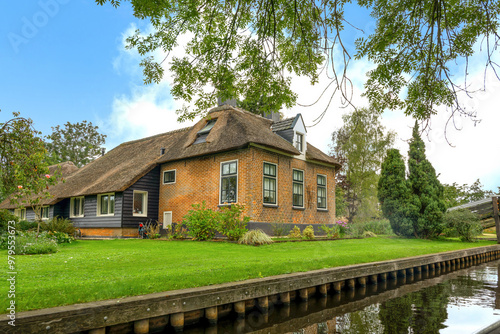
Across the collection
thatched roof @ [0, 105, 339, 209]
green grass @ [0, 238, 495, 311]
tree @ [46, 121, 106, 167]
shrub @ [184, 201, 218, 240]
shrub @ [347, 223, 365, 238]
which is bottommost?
green grass @ [0, 238, 495, 311]

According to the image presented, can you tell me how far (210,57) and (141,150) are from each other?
18428 millimetres

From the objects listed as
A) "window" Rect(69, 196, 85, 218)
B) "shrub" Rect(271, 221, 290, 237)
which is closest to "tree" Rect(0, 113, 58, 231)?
"shrub" Rect(271, 221, 290, 237)

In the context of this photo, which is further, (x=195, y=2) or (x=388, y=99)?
(x=388, y=99)

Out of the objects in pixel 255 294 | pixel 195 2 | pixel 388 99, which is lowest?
pixel 255 294

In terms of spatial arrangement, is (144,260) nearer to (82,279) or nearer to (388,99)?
(82,279)

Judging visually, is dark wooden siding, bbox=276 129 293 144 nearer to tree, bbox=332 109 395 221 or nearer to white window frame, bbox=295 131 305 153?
white window frame, bbox=295 131 305 153

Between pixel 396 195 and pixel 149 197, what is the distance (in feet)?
45.0

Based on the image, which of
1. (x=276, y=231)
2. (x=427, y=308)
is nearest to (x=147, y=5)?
(x=427, y=308)

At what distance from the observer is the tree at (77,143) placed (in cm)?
4706

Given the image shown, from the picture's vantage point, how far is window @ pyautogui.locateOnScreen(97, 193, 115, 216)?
20308 mm

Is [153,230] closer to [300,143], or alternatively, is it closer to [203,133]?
[203,133]

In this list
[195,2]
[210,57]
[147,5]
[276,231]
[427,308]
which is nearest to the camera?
[147,5]

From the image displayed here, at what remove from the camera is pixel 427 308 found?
25.5 ft

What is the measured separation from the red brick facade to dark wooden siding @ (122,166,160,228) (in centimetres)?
34
